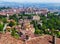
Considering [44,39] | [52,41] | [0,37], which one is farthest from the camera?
[44,39]

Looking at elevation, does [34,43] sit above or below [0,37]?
below

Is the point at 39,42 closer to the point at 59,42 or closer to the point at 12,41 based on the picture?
the point at 59,42

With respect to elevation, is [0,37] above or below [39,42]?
above

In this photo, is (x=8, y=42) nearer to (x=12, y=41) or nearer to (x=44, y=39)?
(x=12, y=41)

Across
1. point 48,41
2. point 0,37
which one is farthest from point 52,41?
point 0,37

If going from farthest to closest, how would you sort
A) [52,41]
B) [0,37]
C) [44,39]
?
[44,39]
[52,41]
[0,37]

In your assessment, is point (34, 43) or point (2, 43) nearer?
point (2, 43)

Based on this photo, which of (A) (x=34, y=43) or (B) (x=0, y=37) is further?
(A) (x=34, y=43)


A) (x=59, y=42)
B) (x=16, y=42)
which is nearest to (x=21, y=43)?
(x=16, y=42)
